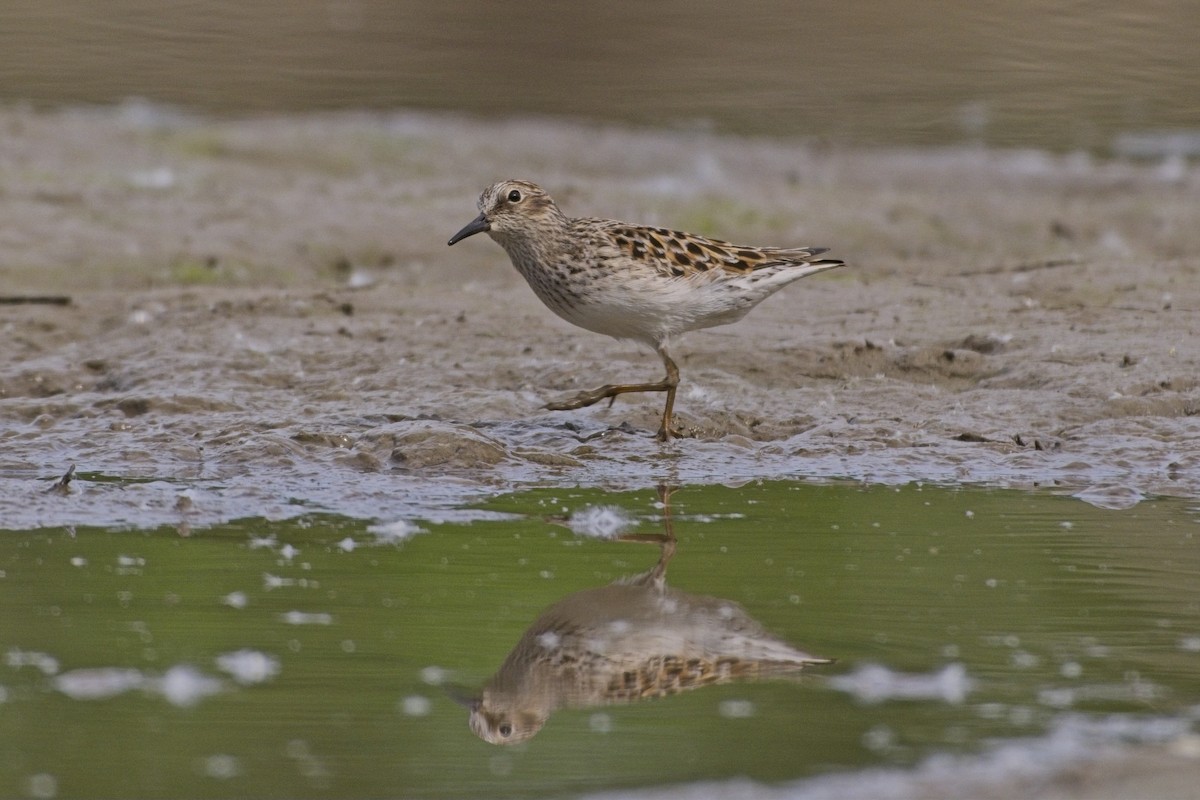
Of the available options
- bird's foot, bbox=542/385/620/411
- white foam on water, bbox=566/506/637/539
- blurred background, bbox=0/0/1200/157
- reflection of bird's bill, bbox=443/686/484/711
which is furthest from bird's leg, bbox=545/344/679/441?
blurred background, bbox=0/0/1200/157

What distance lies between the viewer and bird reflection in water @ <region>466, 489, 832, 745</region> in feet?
15.3

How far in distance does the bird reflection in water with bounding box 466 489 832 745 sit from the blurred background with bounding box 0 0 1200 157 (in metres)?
11.4

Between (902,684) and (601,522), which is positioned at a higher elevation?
(902,684)

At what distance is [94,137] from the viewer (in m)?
14.7

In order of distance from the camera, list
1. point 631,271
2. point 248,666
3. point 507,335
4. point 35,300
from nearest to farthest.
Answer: point 248,666 < point 631,271 < point 507,335 < point 35,300

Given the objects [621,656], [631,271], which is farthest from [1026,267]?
[621,656]

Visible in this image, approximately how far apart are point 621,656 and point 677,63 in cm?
1536

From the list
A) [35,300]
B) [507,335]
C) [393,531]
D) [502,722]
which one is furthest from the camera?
[35,300]

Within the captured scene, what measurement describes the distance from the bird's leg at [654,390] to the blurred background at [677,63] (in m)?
8.73

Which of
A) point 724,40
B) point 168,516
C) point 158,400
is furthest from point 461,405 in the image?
point 724,40

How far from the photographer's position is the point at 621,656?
5027 millimetres

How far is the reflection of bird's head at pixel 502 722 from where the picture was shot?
440cm

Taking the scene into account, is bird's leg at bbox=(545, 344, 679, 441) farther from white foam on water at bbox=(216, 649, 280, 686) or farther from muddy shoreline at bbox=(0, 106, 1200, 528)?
white foam on water at bbox=(216, 649, 280, 686)

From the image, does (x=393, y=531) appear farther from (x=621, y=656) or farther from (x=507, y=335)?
(x=507, y=335)
